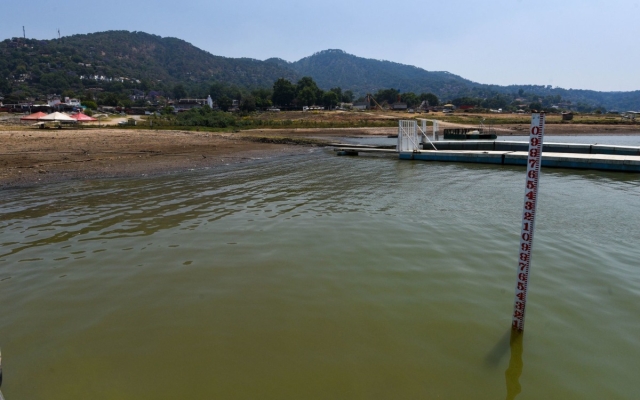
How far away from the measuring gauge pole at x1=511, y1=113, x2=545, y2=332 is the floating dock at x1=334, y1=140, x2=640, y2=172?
709 inches

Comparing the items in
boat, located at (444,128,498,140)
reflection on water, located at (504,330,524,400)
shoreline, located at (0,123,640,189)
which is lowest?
reflection on water, located at (504,330,524,400)

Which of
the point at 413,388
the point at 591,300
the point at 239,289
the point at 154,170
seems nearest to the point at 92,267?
the point at 239,289

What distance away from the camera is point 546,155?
68.1 feet

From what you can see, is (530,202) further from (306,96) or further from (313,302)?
(306,96)

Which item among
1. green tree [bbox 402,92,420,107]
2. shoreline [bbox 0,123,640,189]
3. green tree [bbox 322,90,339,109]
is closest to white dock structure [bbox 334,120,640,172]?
shoreline [bbox 0,123,640,189]

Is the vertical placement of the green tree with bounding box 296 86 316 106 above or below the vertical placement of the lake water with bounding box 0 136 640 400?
above

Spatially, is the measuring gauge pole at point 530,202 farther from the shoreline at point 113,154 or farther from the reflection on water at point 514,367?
the shoreline at point 113,154

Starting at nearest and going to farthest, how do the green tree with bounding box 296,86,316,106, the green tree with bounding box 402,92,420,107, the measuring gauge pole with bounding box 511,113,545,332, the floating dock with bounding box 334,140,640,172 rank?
1. the measuring gauge pole with bounding box 511,113,545,332
2. the floating dock with bounding box 334,140,640,172
3. the green tree with bounding box 296,86,316,106
4. the green tree with bounding box 402,92,420,107

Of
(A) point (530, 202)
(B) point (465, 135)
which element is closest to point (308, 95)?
(B) point (465, 135)

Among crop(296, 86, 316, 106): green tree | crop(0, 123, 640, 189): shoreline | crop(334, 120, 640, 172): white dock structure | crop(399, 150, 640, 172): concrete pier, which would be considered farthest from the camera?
crop(296, 86, 316, 106): green tree

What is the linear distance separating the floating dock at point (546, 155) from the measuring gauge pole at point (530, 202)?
18.0m

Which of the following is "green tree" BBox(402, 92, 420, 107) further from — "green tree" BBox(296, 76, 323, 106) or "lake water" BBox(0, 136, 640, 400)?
"lake water" BBox(0, 136, 640, 400)

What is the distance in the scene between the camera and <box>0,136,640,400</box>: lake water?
13.2ft

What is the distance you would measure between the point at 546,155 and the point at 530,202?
19.5 metres
